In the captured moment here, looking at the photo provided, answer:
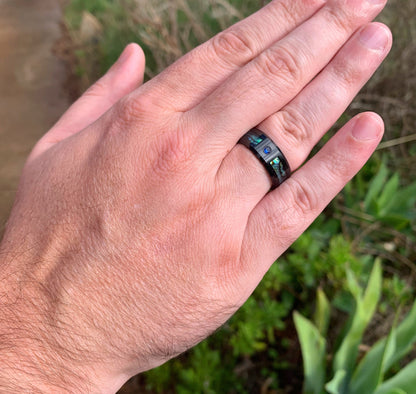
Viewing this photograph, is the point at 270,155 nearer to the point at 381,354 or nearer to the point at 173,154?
the point at 173,154

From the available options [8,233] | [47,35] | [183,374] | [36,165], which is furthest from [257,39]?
[47,35]

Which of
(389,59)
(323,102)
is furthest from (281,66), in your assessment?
(389,59)

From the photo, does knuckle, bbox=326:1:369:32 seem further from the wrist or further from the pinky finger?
the wrist

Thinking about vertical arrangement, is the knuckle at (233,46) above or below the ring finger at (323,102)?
above

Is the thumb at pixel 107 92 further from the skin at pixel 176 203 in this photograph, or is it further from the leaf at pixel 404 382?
the leaf at pixel 404 382

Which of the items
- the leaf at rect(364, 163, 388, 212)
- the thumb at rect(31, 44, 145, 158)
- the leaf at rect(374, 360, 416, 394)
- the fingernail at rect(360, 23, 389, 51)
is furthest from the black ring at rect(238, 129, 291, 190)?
the leaf at rect(364, 163, 388, 212)

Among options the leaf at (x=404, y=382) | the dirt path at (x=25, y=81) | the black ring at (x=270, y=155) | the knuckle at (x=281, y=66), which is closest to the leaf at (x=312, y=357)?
the leaf at (x=404, y=382)
